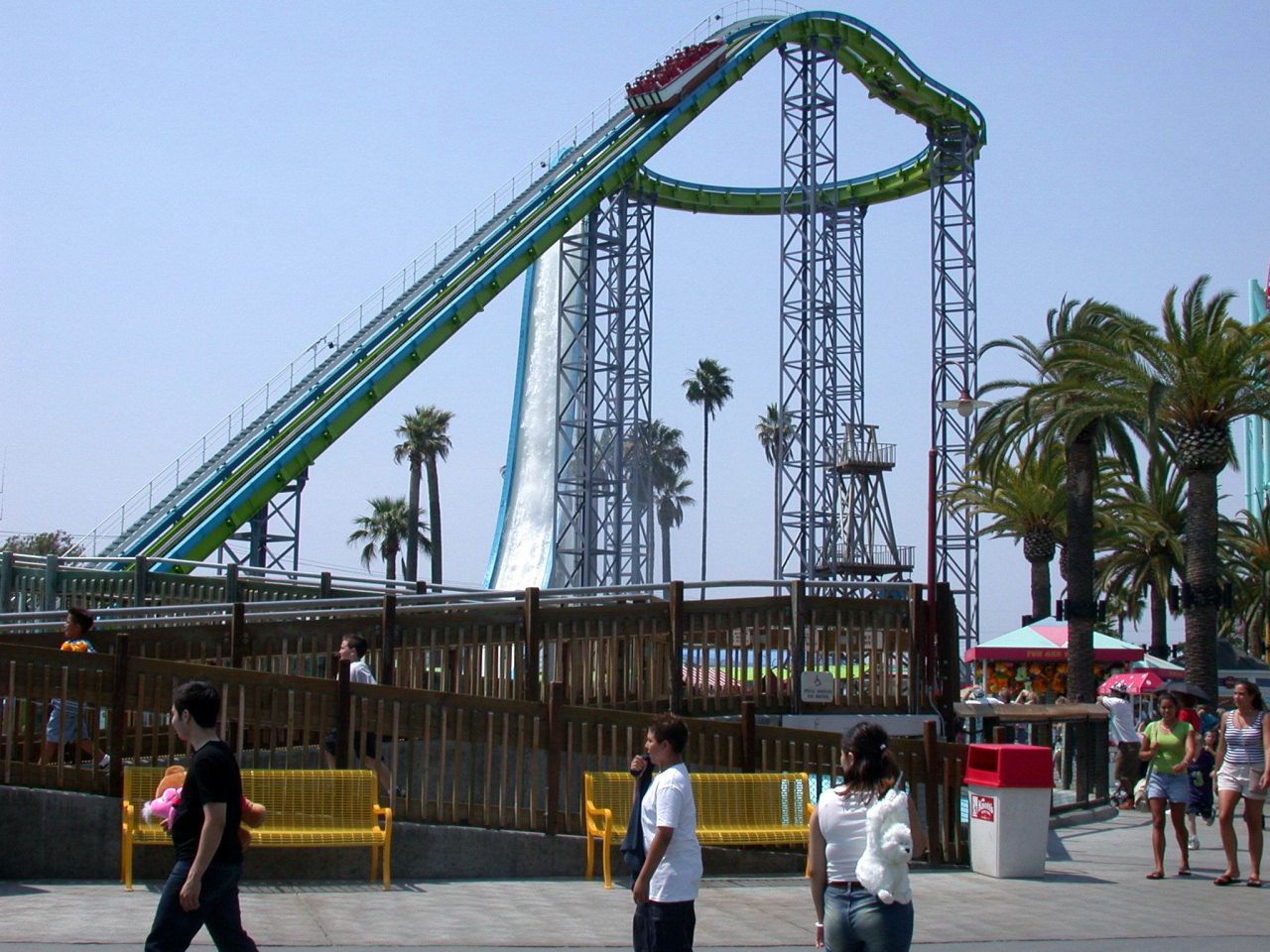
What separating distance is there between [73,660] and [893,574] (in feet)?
126

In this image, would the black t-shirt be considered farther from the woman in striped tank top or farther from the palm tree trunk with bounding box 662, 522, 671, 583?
the palm tree trunk with bounding box 662, 522, 671, 583

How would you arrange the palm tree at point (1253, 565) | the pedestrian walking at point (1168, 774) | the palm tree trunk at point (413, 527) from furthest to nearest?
the palm tree trunk at point (413, 527) → the palm tree at point (1253, 565) → the pedestrian walking at point (1168, 774)

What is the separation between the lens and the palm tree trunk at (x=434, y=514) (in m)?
67.6

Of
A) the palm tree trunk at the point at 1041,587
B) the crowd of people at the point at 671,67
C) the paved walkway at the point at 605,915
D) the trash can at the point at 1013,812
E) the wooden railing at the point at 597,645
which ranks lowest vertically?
the paved walkway at the point at 605,915

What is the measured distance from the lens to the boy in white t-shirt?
602cm

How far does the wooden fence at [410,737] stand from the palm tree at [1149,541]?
29012 millimetres

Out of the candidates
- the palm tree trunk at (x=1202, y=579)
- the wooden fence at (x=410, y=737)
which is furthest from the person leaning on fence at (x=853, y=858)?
the palm tree trunk at (x=1202, y=579)

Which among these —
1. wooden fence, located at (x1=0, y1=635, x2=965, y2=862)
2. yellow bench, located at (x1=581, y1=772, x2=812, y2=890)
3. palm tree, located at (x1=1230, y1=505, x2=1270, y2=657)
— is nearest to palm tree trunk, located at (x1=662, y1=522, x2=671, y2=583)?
palm tree, located at (x1=1230, y1=505, x2=1270, y2=657)

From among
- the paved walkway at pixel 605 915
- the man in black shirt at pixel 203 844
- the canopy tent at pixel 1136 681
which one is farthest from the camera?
the canopy tent at pixel 1136 681

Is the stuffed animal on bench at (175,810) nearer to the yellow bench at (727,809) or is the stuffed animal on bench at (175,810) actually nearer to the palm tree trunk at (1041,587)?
the yellow bench at (727,809)

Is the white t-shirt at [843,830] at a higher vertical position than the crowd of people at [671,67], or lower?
lower

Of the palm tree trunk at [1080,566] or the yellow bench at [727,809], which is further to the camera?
the palm tree trunk at [1080,566]

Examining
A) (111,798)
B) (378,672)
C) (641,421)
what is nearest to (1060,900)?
(378,672)

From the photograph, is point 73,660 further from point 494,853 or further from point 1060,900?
point 1060,900
